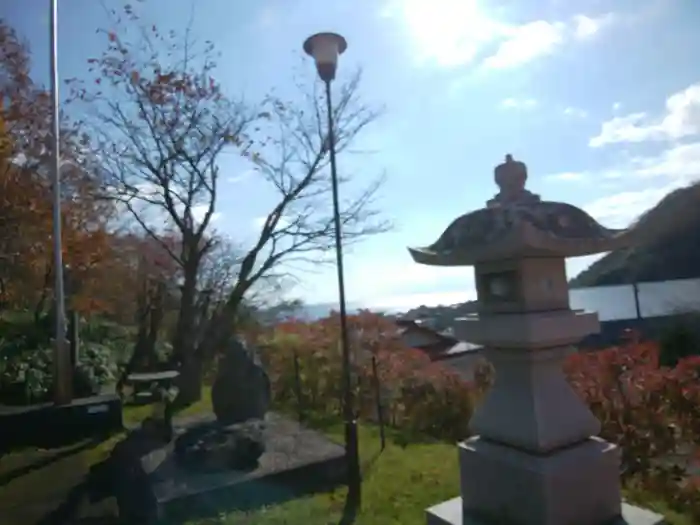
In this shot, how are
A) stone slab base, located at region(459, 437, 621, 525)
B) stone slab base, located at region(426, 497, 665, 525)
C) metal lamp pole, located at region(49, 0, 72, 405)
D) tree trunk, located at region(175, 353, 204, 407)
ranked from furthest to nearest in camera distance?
tree trunk, located at region(175, 353, 204, 407) → metal lamp pole, located at region(49, 0, 72, 405) → stone slab base, located at region(426, 497, 665, 525) → stone slab base, located at region(459, 437, 621, 525)

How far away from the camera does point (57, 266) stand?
7.40 metres

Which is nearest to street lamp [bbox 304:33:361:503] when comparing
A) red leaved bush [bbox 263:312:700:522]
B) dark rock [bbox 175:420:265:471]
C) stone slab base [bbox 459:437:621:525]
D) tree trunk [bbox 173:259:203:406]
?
dark rock [bbox 175:420:265:471]

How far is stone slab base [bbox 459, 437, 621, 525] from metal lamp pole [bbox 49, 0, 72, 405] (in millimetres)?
6332

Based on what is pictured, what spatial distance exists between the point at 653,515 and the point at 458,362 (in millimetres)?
7275

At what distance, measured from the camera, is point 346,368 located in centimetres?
465

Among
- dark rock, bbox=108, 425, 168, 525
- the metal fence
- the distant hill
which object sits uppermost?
the distant hill

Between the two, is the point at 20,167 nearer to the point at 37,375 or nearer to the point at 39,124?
the point at 39,124

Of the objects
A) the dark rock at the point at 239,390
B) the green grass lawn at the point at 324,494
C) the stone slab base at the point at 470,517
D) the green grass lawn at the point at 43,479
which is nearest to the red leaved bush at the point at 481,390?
the green grass lawn at the point at 324,494

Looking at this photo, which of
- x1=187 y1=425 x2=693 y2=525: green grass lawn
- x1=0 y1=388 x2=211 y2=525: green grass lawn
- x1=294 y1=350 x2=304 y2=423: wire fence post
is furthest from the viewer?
x1=294 y1=350 x2=304 y2=423: wire fence post

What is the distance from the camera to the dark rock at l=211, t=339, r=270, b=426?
6.36m

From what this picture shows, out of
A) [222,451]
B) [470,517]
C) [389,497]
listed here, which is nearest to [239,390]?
[222,451]

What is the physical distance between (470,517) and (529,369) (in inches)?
42.4

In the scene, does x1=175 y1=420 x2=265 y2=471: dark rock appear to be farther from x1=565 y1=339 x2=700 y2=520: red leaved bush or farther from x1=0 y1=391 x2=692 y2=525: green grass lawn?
x1=565 y1=339 x2=700 y2=520: red leaved bush

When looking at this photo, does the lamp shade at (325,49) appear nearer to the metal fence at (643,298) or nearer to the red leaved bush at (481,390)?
the red leaved bush at (481,390)
